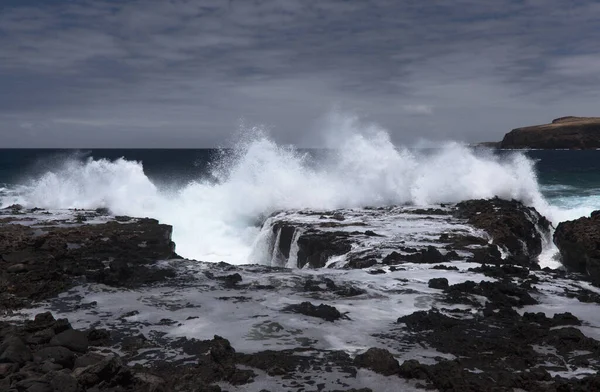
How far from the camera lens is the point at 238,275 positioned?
474 inches

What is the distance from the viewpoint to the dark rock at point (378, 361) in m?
6.81

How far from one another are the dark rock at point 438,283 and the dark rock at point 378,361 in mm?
4329

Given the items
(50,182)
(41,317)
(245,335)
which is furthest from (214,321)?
(50,182)

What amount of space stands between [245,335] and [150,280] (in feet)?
14.3

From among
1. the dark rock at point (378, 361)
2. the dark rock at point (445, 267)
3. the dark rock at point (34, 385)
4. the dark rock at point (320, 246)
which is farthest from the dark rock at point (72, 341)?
the dark rock at point (320, 246)

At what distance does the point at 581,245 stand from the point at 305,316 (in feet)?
33.9

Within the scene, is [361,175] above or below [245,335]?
above

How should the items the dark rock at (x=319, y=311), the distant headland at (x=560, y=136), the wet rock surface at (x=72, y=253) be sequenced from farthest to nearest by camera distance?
the distant headland at (x=560, y=136)
the wet rock surface at (x=72, y=253)
the dark rock at (x=319, y=311)

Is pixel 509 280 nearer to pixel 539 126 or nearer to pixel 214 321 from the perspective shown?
pixel 214 321

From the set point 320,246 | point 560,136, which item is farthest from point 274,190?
point 560,136

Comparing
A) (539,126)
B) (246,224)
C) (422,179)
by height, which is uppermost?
(539,126)

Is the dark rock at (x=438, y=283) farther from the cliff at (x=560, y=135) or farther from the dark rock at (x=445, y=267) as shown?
the cliff at (x=560, y=135)

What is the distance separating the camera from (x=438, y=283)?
11.2m

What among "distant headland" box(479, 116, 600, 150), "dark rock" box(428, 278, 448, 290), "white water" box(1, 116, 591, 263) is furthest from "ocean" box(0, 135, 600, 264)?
"distant headland" box(479, 116, 600, 150)
